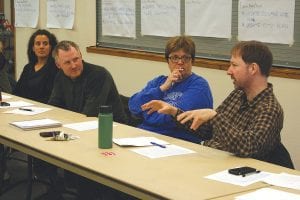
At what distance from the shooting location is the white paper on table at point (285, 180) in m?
2.10

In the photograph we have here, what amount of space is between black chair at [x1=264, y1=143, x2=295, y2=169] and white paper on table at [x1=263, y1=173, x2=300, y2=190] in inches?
10.6

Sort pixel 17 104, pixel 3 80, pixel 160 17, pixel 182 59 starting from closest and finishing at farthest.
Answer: pixel 182 59, pixel 17 104, pixel 160 17, pixel 3 80

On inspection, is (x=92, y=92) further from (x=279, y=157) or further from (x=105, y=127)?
(x=279, y=157)

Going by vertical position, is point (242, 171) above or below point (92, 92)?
below

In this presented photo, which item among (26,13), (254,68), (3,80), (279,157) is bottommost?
(279,157)

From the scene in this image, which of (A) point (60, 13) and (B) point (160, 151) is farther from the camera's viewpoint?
(A) point (60, 13)

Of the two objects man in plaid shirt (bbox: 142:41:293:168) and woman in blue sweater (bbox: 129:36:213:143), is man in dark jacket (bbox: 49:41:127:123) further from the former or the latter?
man in plaid shirt (bbox: 142:41:293:168)

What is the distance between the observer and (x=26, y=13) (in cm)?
651

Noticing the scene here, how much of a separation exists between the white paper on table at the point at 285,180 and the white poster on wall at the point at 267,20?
1613 mm

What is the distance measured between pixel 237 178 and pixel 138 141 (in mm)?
744

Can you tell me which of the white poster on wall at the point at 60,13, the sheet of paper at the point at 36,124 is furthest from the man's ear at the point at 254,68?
the white poster on wall at the point at 60,13

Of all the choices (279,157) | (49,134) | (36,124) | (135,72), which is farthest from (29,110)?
(279,157)

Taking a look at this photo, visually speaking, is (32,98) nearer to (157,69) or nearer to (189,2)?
(157,69)

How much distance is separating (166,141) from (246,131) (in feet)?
1.62
